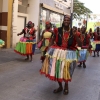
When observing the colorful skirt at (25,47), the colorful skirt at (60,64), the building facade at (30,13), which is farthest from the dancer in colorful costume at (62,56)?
the building facade at (30,13)

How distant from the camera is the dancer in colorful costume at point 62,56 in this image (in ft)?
16.0

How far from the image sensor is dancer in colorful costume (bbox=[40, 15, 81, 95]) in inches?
192

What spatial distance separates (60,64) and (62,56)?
18cm

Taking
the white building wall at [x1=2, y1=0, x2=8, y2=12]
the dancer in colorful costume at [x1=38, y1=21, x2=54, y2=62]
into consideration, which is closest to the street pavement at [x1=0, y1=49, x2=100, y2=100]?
the dancer in colorful costume at [x1=38, y1=21, x2=54, y2=62]

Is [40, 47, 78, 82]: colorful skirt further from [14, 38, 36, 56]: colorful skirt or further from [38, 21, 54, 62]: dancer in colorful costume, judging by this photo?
[14, 38, 36, 56]: colorful skirt

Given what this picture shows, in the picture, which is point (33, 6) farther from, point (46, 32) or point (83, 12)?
point (83, 12)

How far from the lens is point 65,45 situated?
16.5 ft

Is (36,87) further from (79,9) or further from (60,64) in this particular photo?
(79,9)

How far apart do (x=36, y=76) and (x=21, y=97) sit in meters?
2.19

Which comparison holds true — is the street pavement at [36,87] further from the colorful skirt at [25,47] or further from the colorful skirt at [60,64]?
the colorful skirt at [25,47]

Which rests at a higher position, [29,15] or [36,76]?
[29,15]

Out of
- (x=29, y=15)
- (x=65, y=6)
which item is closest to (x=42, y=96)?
(x=29, y=15)

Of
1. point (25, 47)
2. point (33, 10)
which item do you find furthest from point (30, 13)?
point (25, 47)

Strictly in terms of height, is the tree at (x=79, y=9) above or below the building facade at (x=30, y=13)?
above
